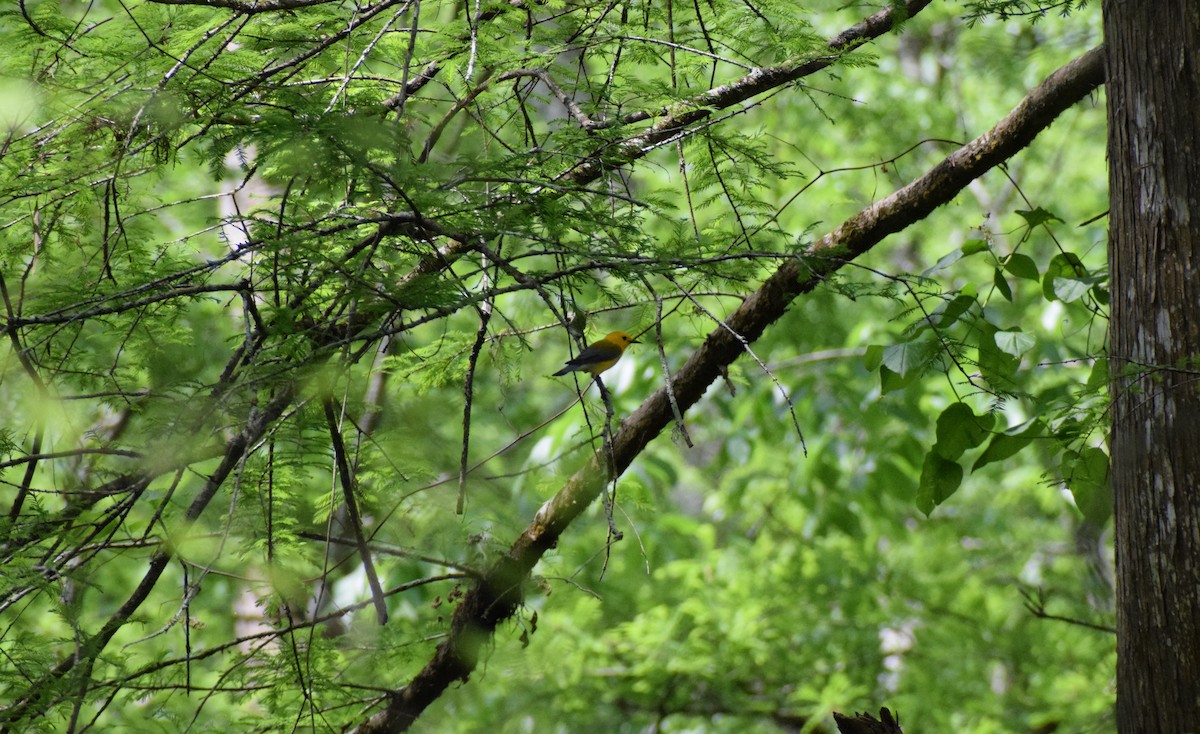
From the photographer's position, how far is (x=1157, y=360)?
219cm

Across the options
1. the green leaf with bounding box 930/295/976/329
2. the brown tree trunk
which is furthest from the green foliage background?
the brown tree trunk

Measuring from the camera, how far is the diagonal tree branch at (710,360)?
2711 mm

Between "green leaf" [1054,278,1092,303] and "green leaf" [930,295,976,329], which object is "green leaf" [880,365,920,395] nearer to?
"green leaf" [930,295,976,329]

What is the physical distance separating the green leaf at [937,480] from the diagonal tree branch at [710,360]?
1.97 feet

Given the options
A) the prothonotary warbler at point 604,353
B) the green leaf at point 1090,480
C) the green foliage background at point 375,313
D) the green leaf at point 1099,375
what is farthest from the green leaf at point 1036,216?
the prothonotary warbler at point 604,353

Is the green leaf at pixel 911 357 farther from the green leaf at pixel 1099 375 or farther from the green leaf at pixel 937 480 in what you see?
the green leaf at pixel 1099 375

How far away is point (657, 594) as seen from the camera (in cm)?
A: 826

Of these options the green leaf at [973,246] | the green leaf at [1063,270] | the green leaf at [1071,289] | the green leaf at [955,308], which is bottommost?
the green leaf at [955,308]

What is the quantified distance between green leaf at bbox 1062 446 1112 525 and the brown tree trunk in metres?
0.32

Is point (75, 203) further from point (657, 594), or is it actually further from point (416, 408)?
point (657, 594)

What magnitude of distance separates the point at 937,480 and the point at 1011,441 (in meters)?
0.22

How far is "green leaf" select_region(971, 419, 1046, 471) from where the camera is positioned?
9.01ft

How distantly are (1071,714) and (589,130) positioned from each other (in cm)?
627

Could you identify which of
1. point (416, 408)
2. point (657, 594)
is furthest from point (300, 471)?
point (657, 594)
